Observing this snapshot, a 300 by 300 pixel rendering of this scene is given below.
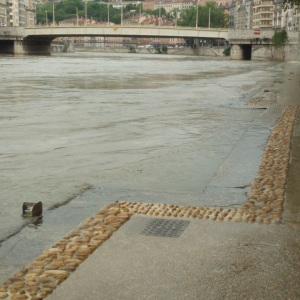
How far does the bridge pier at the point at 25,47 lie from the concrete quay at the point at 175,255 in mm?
106889

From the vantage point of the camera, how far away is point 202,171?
26.0 feet

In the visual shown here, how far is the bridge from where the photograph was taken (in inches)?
3681

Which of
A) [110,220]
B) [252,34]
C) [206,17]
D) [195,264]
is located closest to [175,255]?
[195,264]

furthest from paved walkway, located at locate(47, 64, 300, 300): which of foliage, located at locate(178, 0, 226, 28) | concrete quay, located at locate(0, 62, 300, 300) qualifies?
foliage, located at locate(178, 0, 226, 28)

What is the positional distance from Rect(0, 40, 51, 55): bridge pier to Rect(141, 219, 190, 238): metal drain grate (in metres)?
107

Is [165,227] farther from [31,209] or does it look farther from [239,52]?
[239,52]

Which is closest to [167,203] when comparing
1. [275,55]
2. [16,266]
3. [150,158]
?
[16,266]

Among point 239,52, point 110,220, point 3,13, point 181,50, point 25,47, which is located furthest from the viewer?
point 3,13

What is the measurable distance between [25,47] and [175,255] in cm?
10968

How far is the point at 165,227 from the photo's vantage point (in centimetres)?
528

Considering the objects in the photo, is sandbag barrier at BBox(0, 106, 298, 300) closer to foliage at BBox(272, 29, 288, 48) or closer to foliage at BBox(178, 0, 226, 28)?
foliage at BBox(272, 29, 288, 48)

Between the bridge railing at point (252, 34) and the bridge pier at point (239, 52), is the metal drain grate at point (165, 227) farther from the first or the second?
the bridge pier at point (239, 52)

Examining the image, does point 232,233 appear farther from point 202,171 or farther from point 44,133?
point 44,133

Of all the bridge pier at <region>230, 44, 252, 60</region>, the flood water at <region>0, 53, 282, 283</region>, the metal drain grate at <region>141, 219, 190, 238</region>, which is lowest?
the flood water at <region>0, 53, 282, 283</region>
